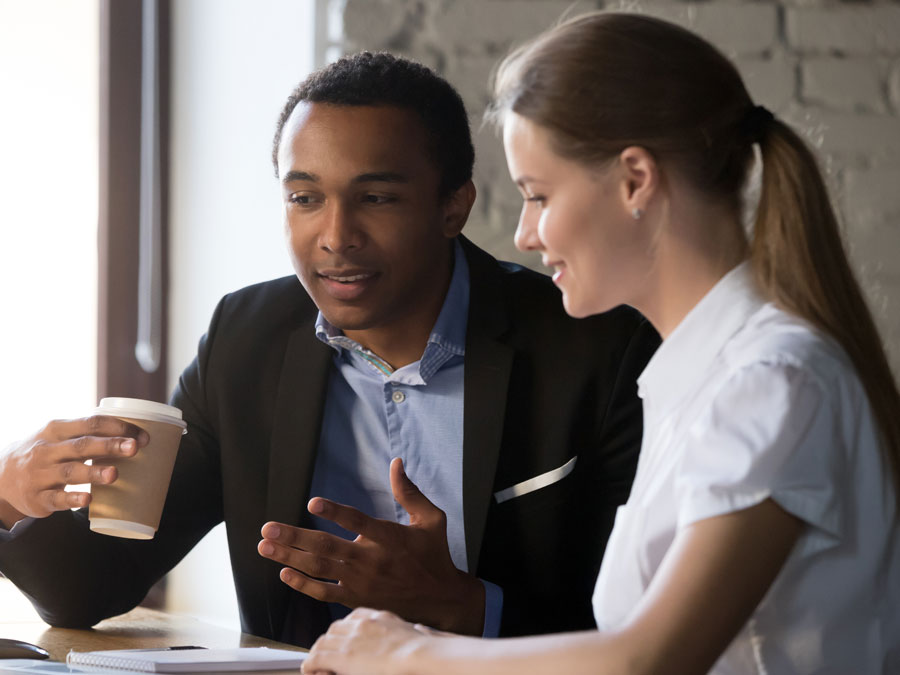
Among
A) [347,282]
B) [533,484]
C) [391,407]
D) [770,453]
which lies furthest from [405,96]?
[770,453]

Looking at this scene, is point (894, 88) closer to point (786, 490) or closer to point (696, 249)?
point (696, 249)

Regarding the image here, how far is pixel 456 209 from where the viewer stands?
1.46 m

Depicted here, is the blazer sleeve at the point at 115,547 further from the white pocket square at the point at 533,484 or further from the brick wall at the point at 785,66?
the brick wall at the point at 785,66

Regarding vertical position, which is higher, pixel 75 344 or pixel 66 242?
pixel 66 242

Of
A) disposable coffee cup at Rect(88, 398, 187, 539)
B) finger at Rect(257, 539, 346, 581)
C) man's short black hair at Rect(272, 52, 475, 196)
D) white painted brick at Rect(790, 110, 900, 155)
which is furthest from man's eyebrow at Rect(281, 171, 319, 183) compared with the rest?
white painted brick at Rect(790, 110, 900, 155)

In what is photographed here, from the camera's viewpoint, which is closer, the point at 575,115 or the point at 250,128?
the point at 575,115

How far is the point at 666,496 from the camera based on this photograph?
776 mm

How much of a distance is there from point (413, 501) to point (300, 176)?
1.47 feet

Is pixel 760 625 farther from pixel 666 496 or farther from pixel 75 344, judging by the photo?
pixel 75 344

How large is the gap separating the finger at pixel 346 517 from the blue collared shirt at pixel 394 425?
0.92 ft

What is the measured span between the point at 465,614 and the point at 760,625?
0.49 meters

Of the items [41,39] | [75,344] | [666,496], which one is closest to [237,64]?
[41,39]

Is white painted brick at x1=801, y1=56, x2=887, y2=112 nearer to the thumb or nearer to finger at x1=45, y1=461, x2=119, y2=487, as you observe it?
the thumb

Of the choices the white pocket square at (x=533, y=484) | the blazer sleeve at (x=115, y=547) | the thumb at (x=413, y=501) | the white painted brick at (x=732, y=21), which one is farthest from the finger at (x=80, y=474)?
the white painted brick at (x=732, y=21)
